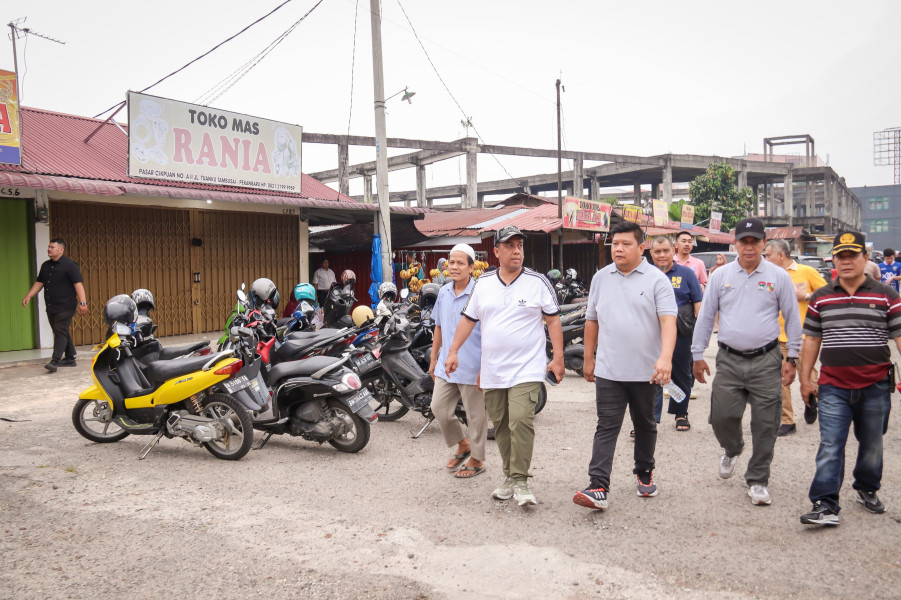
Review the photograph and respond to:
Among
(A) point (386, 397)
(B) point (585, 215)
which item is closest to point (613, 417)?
(A) point (386, 397)

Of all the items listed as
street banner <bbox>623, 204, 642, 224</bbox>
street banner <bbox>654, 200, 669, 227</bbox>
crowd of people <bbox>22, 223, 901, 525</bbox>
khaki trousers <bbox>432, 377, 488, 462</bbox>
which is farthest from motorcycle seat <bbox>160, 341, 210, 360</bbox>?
street banner <bbox>654, 200, 669, 227</bbox>

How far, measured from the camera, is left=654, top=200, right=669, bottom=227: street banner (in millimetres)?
23156

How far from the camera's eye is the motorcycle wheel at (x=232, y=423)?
5.32 metres

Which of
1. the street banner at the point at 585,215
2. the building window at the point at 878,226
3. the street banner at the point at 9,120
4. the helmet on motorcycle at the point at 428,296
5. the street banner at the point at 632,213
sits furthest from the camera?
the building window at the point at 878,226

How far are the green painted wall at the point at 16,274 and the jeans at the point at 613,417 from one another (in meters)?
10.4

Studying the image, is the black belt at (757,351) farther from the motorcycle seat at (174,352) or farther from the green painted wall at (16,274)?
the green painted wall at (16,274)

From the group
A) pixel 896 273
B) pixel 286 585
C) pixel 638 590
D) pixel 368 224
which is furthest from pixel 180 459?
pixel 896 273

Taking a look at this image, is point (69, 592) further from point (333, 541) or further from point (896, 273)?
point (896, 273)

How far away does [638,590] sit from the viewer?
3.12 metres

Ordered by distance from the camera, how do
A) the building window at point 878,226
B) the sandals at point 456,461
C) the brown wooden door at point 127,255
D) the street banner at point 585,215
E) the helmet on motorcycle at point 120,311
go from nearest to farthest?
the sandals at point 456,461 < the helmet on motorcycle at point 120,311 < the brown wooden door at point 127,255 < the street banner at point 585,215 < the building window at point 878,226

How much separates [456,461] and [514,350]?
52.5 inches

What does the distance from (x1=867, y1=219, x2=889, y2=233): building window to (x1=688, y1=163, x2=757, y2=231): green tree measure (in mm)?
51361

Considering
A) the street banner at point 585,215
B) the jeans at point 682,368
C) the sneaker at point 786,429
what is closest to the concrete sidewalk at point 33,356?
the jeans at point 682,368

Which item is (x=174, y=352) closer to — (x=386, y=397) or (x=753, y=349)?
(x=386, y=397)
